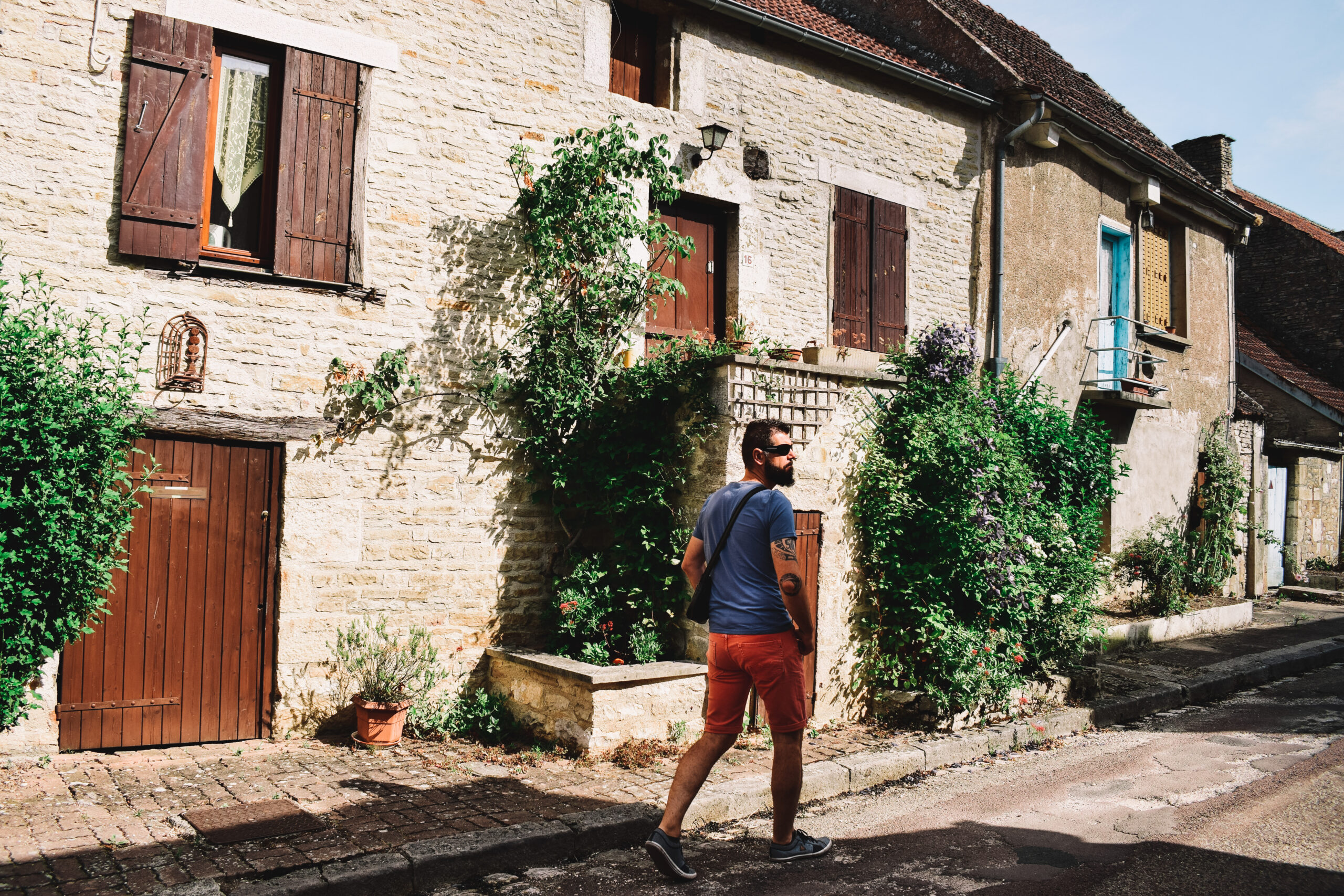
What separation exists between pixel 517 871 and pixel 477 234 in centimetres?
455

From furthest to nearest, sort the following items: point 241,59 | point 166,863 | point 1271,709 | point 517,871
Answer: point 1271,709
point 241,59
point 517,871
point 166,863

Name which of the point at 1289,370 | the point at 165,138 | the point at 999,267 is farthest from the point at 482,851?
the point at 1289,370

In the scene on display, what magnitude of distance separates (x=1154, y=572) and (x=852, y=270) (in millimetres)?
5946

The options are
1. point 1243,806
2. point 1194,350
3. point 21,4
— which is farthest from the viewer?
point 1194,350

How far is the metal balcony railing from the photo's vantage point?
11.6 metres

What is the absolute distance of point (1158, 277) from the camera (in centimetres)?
1316

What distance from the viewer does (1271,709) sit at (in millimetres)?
7883

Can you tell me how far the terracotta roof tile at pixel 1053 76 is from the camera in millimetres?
11484

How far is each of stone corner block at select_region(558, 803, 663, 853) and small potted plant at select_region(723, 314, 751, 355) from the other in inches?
122

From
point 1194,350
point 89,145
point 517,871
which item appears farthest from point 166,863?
point 1194,350

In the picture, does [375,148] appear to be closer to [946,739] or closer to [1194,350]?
[946,739]

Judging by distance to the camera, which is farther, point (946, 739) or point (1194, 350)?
point (1194, 350)

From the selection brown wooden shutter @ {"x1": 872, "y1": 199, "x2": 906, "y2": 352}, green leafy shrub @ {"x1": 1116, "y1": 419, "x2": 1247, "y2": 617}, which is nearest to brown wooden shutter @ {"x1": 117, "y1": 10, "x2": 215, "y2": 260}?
brown wooden shutter @ {"x1": 872, "y1": 199, "x2": 906, "y2": 352}

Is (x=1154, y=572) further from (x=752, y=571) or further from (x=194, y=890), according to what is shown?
(x=194, y=890)
